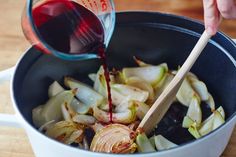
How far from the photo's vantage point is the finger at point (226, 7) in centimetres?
68

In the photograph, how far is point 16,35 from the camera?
1035mm

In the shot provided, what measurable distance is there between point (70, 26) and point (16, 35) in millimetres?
327

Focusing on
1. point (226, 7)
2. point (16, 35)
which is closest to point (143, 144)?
point (226, 7)

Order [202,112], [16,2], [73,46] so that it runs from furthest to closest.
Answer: [16,2], [202,112], [73,46]

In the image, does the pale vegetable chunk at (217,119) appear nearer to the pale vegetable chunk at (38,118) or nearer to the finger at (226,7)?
the finger at (226,7)

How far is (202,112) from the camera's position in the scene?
84cm

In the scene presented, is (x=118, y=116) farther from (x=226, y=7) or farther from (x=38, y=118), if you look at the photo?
(x=226, y=7)

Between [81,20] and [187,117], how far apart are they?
239mm

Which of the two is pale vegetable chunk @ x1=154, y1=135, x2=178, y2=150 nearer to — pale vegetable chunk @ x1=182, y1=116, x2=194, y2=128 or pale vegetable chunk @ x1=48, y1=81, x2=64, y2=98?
pale vegetable chunk @ x1=182, y1=116, x2=194, y2=128

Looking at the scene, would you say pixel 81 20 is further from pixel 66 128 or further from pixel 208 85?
pixel 208 85

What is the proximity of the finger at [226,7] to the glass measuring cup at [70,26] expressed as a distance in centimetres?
19

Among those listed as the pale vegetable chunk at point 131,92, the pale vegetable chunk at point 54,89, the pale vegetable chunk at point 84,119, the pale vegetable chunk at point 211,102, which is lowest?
the pale vegetable chunk at point 84,119

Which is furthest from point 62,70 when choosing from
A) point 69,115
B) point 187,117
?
point 187,117

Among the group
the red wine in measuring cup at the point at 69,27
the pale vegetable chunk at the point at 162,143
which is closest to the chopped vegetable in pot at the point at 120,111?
the pale vegetable chunk at the point at 162,143
